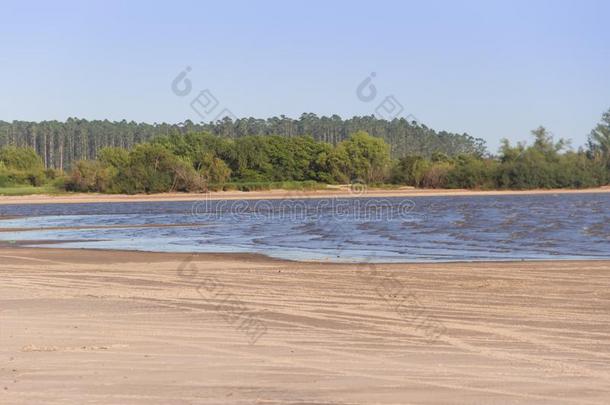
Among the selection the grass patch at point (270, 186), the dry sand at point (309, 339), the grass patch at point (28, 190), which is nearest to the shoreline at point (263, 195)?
the grass patch at point (270, 186)

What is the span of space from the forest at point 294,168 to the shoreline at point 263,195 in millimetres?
1933

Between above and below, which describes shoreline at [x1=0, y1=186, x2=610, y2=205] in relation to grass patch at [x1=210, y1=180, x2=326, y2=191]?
below

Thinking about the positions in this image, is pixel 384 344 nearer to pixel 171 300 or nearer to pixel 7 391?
pixel 7 391

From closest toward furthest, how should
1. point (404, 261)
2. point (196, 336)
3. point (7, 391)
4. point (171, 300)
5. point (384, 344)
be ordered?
point (7, 391)
point (384, 344)
point (196, 336)
point (171, 300)
point (404, 261)

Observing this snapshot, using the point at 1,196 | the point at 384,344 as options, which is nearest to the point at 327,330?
the point at 384,344

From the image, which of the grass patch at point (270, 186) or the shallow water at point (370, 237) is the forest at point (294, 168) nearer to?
the grass patch at point (270, 186)

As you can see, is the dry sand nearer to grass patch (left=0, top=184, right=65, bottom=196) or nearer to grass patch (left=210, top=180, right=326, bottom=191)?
grass patch (left=210, top=180, right=326, bottom=191)

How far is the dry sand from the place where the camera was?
27.9 ft

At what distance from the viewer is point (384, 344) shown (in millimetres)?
10914

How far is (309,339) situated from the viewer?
1134 centimetres

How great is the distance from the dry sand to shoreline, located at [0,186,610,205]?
3401 inches

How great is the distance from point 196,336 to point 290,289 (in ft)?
19.8

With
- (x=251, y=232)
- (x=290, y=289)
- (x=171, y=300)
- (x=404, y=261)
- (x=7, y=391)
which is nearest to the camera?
(x=7, y=391)

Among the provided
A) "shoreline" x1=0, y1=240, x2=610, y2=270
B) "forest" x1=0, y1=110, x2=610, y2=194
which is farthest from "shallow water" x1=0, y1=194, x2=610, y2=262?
"forest" x1=0, y1=110, x2=610, y2=194
